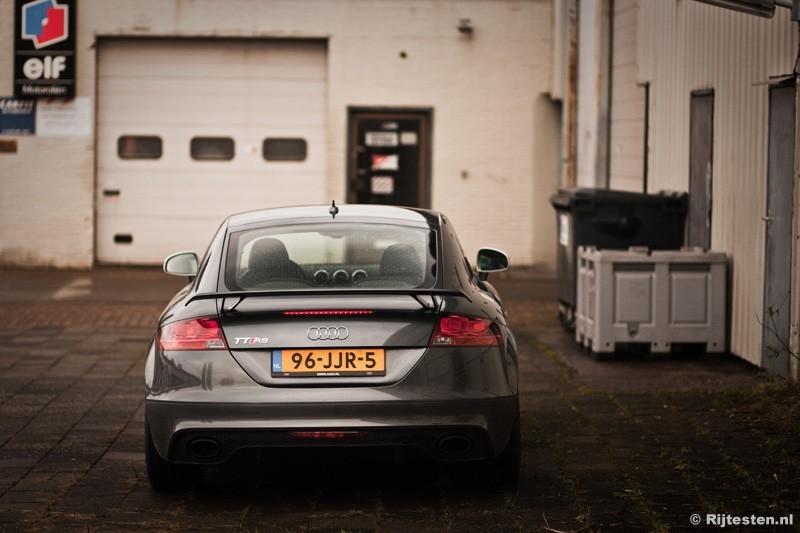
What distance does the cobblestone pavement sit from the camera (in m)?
6.07

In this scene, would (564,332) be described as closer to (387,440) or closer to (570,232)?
(570,232)

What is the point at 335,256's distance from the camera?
720 cm

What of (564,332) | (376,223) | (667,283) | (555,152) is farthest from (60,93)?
(376,223)

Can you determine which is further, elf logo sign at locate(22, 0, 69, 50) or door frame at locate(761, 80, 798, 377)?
elf logo sign at locate(22, 0, 69, 50)

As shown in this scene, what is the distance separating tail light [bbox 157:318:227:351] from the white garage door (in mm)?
13068

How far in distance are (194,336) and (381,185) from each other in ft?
43.6

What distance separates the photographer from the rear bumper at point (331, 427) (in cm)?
601

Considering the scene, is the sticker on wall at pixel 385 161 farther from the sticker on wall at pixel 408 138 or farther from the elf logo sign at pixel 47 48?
the elf logo sign at pixel 47 48

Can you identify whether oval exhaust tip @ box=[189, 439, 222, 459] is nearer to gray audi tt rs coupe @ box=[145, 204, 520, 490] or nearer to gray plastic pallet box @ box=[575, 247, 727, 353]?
gray audi tt rs coupe @ box=[145, 204, 520, 490]

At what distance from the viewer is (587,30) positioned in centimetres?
1741

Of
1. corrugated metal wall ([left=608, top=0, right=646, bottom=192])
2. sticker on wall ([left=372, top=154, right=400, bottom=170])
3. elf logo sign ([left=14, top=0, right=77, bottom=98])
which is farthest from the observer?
sticker on wall ([left=372, top=154, right=400, bottom=170])

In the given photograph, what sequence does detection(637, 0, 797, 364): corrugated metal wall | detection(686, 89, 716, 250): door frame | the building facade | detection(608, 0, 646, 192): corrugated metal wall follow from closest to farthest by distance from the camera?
1. the building facade
2. detection(637, 0, 797, 364): corrugated metal wall
3. detection(686, 89, 716, 250): door frame
4. detection(608, 0, 646, 192): corrugated metal wall

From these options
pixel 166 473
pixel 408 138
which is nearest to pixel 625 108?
pixel 408 138

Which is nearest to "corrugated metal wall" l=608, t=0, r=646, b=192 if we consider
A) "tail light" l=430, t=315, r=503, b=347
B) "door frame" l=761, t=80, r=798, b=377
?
"door frame" l=761, t=80, r=798, b=377
